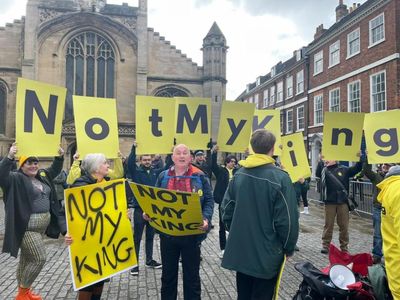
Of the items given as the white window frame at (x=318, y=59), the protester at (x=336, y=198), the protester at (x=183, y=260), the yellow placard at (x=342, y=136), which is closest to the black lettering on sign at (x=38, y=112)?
the protester at (x=183, y=260)

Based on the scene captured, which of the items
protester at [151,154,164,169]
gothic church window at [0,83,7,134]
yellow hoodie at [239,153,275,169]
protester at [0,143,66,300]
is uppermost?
gothic church window at [0,83,7,134]

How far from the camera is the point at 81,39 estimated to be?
24.1 meters

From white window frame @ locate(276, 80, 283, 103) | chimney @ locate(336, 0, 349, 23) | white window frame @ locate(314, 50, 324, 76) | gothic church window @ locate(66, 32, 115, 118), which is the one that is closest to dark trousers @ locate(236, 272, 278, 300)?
gothic church window @ locate(66, 32, 115, 118)

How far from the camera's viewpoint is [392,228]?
2.63m

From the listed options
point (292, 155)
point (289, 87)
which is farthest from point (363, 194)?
point (289, 87)

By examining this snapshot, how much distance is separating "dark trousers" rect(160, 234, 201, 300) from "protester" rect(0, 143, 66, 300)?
4.46 ft

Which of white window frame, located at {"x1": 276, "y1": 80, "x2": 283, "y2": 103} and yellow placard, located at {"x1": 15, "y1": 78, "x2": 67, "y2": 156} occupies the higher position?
white window frame, located at {"x1": 276, "y1": 80, "x2": 283, "y2": 103}

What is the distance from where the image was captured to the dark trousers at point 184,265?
373cm

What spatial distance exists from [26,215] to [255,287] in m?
2.59

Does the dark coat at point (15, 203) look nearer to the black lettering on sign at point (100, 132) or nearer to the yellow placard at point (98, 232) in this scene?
the yellow placard at point (98, 232)

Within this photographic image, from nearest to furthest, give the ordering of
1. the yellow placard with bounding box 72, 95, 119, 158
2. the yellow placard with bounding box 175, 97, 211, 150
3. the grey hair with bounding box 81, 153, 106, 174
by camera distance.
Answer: the grey hair with bounding box 81, 153, 106, 174 < the yellow placard with bounding box 72, 95, 119, 158 < the yellow placard with bounding box 175, 97, 211, 150

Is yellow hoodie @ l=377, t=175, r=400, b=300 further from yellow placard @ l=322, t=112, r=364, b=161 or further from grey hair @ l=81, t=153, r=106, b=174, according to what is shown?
yellow placard @ l=322, t=112, r=364, b=161

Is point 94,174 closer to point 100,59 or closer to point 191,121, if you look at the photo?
point 191,121

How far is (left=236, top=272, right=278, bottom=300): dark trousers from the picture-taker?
300 cm
